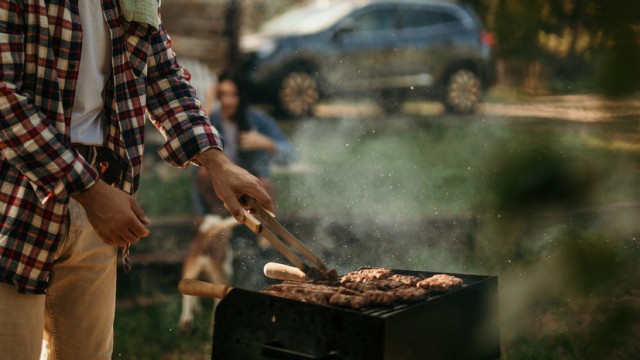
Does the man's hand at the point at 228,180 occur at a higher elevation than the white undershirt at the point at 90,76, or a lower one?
lower

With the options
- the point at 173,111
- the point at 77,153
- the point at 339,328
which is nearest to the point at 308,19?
the point at 173,111

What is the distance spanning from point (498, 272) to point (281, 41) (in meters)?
8.31

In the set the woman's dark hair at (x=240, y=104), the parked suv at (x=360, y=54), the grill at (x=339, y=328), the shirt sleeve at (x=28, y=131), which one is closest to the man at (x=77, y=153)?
the shirt sleeve at (x=28, y=131)

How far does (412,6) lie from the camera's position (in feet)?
28.3

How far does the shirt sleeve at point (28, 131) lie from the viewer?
1.86 meters

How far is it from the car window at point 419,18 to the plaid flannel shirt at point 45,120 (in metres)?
6.43

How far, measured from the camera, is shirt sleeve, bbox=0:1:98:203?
1861 mm

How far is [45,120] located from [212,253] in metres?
4.78

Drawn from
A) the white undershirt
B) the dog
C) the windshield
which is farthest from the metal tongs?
the windshield

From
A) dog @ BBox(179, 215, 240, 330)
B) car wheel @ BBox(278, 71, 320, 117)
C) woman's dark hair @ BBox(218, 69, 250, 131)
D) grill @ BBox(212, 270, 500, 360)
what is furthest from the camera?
car wheel @ BBox(278, 71, 320, 117)

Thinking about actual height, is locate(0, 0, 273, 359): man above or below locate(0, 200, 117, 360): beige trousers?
above

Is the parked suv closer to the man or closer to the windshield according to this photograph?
the windshield

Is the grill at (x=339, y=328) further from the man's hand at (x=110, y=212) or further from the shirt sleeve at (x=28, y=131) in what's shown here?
the shirt sleeve at (x=28, y=131)

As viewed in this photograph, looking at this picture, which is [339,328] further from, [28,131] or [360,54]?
[360,54]
